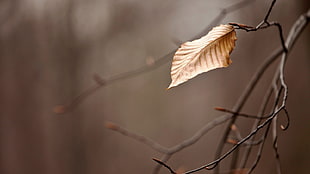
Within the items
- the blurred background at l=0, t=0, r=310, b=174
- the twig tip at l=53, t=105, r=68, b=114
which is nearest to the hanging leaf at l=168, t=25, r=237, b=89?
the blurred background at l=0, t=0, r=310, b=174

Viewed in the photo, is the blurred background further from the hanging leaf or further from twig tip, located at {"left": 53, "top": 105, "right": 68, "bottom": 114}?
the hanging leaf

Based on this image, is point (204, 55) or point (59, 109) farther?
point (59, 109)

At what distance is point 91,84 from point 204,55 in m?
1.11

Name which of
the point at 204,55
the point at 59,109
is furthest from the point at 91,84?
the point at 204,55

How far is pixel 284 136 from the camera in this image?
1098mm

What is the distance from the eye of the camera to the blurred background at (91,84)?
4.18ft

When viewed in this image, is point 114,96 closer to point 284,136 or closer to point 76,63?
point 76,63

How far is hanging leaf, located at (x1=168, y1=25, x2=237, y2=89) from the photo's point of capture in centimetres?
31

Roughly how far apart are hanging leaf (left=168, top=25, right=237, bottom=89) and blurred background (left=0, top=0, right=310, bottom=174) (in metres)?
0.91

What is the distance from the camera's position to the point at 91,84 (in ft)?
4.60

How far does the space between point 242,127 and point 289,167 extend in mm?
173

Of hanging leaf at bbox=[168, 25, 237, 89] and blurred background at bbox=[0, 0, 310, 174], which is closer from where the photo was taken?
hanging leaf at bbox=[168, 25, 237, 89]

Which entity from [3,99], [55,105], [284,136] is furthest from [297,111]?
[3,99]

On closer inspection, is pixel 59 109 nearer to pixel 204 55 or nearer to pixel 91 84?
pixel 91 84
